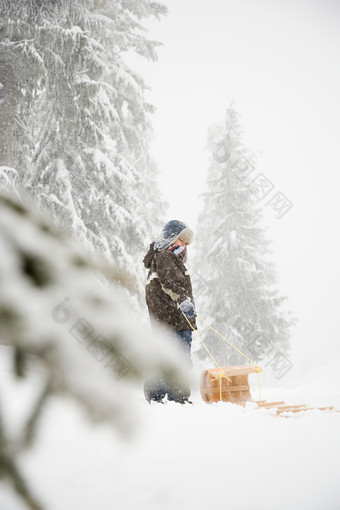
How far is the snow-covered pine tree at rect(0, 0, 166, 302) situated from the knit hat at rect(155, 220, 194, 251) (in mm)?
2279

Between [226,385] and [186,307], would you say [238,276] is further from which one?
[186,307]

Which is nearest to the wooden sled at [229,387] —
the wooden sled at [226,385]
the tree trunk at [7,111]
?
the wooden sled at [226,385]

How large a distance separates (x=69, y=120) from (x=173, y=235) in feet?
13.8

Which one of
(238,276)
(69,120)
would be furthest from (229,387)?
(238,276)

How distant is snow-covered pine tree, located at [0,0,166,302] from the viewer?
6590 mm

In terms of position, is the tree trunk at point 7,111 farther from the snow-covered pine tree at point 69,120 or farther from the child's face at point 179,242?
the child's face at point 179,242

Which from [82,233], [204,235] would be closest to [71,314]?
[82,233]

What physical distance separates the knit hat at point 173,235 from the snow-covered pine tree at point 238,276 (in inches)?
388

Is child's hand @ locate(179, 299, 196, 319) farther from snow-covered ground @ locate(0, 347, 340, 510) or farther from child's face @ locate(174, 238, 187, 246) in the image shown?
snow-covered ground @ locate(0, 347, 340, 510)

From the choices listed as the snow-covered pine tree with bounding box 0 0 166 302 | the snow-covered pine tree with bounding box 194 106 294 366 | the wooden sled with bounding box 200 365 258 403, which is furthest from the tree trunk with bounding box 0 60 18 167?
the snow-covered pine tree with bounding box 194 106 294 366

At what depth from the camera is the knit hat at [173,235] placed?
3.91 meters

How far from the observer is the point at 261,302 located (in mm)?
14289

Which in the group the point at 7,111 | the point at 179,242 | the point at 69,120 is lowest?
the point at 179,242

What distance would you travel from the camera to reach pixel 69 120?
6.93m
